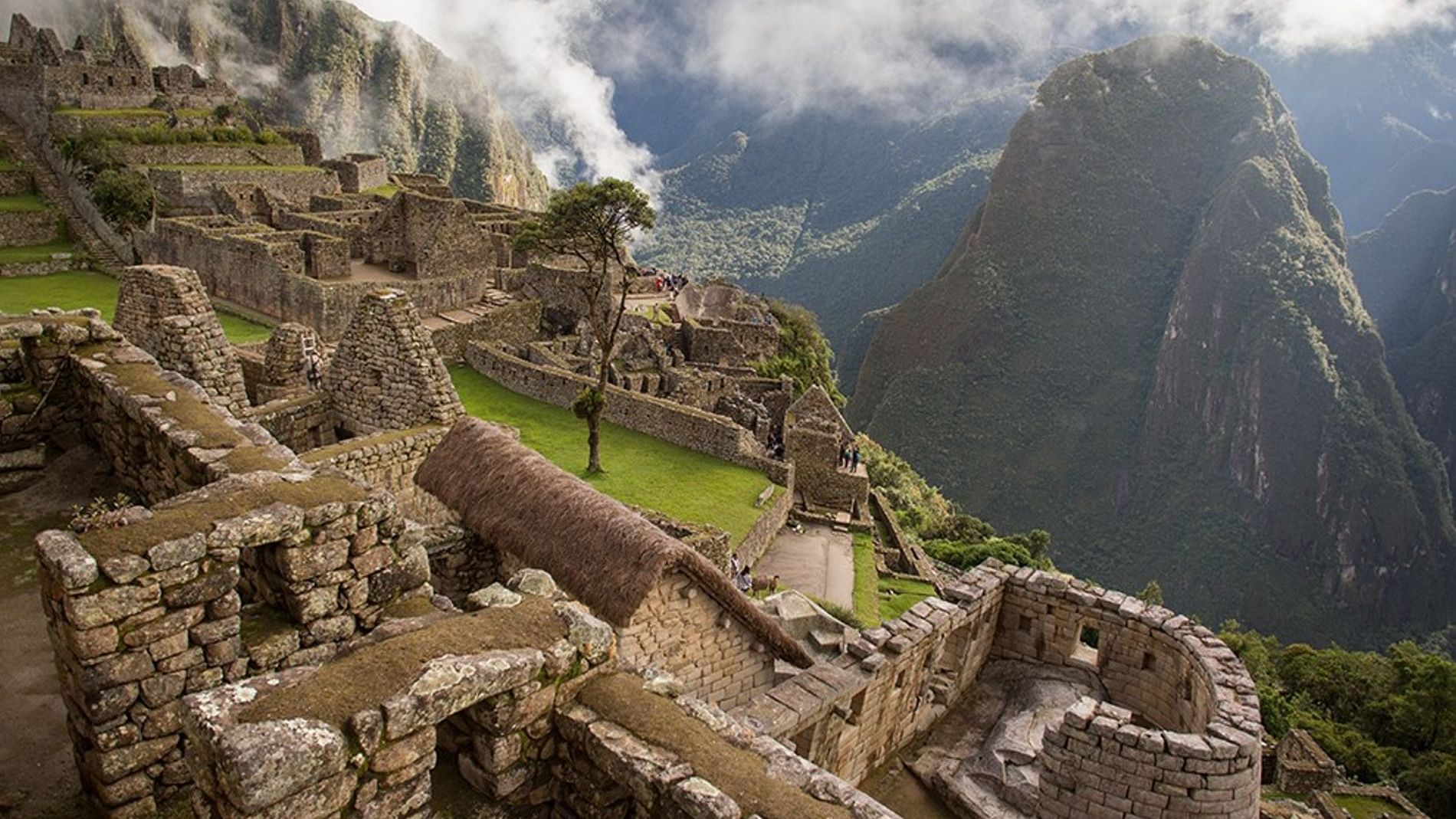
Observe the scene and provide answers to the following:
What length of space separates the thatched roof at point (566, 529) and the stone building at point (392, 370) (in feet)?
5.07

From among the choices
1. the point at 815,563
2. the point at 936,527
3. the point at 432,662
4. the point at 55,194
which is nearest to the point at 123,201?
the point at 55,194

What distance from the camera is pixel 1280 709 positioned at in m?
39.5

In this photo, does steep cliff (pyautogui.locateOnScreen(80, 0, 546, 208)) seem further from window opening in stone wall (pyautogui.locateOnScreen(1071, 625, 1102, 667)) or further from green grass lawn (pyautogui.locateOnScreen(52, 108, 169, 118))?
window opening in stone wall (pyautogui.locateOnScreen(1071, 625, 1102, 667))

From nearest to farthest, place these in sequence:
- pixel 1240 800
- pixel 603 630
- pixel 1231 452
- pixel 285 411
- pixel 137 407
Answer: pixel 603 630 < pixel 137 407 < pixel 1240 800 < pixel 285 411 < pixel 1231 452

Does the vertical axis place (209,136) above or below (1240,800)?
above

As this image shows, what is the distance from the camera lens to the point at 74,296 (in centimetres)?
2289

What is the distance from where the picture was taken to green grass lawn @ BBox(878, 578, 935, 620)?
20797 millimetres

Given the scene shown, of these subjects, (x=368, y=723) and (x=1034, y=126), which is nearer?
(x=368, y=723)

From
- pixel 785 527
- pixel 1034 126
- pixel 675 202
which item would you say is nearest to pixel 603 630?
pixel 785 527

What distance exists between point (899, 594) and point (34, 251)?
27.6m

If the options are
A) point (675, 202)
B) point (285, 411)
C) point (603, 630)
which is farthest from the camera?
point (675, 202)

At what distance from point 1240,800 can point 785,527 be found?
1713 cm

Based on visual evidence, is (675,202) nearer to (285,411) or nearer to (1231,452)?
(1231,452)

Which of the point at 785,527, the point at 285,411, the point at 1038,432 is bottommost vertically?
the point at 1038,432
